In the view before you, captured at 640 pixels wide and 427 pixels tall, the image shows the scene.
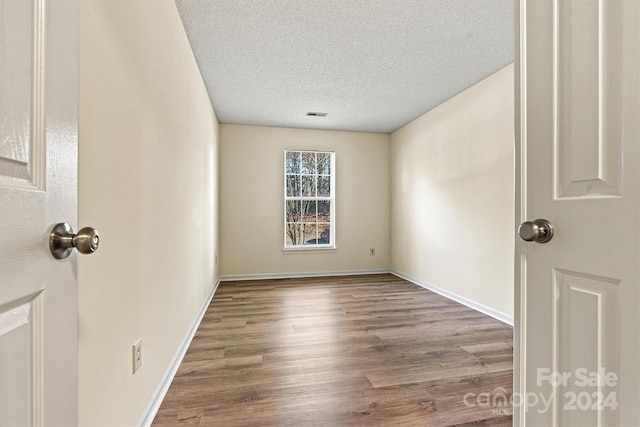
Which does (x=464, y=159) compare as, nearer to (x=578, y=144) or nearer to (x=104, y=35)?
(x=578, y=144)

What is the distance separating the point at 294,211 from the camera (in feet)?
15.9

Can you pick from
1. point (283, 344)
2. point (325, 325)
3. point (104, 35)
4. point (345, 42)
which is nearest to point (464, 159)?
point (345, 42)

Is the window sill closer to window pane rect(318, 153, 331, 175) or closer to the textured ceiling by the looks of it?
window pane rect(318, 153, 331, 175)

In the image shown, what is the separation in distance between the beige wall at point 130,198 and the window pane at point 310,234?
281 cm

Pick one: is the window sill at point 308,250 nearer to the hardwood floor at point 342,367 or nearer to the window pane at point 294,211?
the window pane at point 294,211

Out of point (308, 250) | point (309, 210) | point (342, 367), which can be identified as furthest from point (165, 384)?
point (309, 210)

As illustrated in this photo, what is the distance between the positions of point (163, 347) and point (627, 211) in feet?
6.72

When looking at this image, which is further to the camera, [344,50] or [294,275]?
[294,275]

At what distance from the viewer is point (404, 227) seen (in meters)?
4.64

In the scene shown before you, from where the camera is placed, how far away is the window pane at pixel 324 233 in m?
4.94

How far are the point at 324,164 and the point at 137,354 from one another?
4.02 m

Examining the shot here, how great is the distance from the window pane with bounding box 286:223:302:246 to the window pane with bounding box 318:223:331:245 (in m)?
0.35

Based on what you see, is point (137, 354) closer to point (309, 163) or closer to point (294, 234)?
point (294, 234)

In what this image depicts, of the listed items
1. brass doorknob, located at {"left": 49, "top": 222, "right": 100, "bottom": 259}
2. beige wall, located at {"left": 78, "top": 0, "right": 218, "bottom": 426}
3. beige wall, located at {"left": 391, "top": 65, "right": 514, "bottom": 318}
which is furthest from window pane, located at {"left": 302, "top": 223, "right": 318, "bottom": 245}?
brass doorknob, located at {"left": 49, "top": 222, "right": 100, "bottom": 259}
